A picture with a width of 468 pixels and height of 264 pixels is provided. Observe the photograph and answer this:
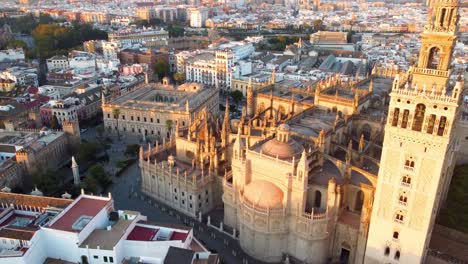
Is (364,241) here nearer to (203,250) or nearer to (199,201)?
(203,250)

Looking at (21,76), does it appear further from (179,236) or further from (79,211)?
(179,236)

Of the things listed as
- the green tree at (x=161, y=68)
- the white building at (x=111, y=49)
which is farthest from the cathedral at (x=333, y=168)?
the white building at (x=111, y=49)

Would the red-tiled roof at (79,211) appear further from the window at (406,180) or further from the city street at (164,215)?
the window at (406,180)

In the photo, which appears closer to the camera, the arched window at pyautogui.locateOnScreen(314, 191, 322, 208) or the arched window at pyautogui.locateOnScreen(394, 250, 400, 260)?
the arched window at pyautogui.locateOnScreen(394, 250, 400, 260)

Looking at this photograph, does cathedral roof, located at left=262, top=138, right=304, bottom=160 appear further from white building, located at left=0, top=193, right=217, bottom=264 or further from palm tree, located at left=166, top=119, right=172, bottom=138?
palm tree, located at left=166, top=119, right=172, bottom=138

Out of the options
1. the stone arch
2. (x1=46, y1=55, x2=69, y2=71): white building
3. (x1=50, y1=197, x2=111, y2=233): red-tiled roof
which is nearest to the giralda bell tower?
A: the stone arch

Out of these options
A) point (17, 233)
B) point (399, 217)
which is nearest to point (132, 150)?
point (17, 233)
